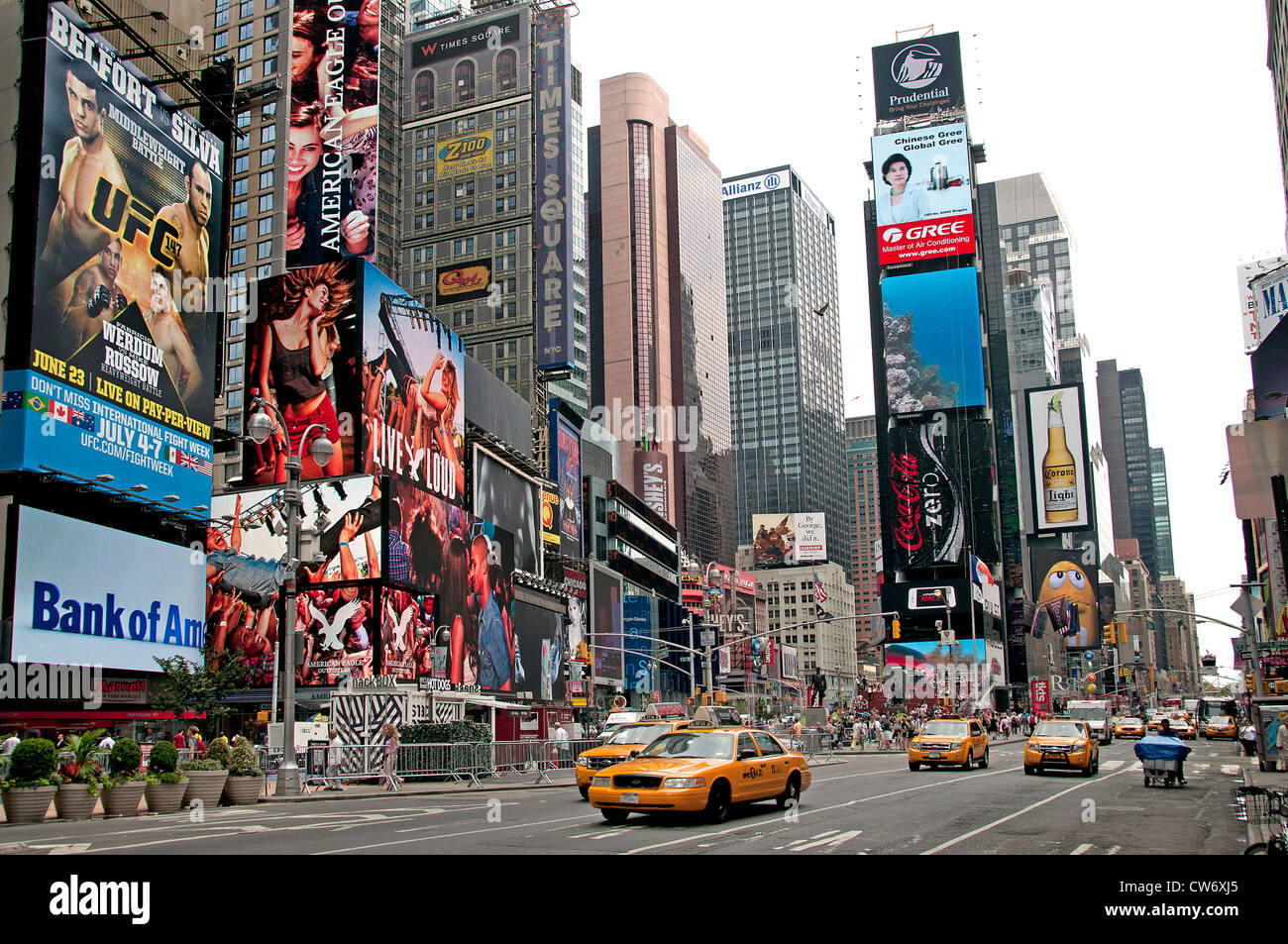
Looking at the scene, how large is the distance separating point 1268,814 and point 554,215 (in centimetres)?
9774

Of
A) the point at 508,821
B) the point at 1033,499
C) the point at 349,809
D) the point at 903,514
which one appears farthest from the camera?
the point at 1033,499

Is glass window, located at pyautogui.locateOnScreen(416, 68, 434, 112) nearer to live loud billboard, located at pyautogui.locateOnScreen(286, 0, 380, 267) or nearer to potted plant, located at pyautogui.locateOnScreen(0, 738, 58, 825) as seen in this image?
live loud billboard, located at pyautogui.locateOnScreen(286, 0, 380, 267)

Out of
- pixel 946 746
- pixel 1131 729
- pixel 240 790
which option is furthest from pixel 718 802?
pixel 1131 729

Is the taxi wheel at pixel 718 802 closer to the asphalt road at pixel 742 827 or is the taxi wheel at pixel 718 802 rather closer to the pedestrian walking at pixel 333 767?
the asphalt road at pixel 742 827

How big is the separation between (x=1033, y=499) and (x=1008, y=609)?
26853mm

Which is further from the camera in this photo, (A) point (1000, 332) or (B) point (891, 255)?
(A) point (1000, 332)

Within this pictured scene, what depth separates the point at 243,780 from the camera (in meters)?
23.2

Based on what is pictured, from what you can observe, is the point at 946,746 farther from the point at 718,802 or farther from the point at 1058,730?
the point at 718,802

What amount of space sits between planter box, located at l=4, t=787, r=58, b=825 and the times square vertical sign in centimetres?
8548

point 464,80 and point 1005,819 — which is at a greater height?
point 464,80

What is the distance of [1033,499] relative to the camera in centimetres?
19088

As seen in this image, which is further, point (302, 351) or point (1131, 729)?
point (1131, 729)
